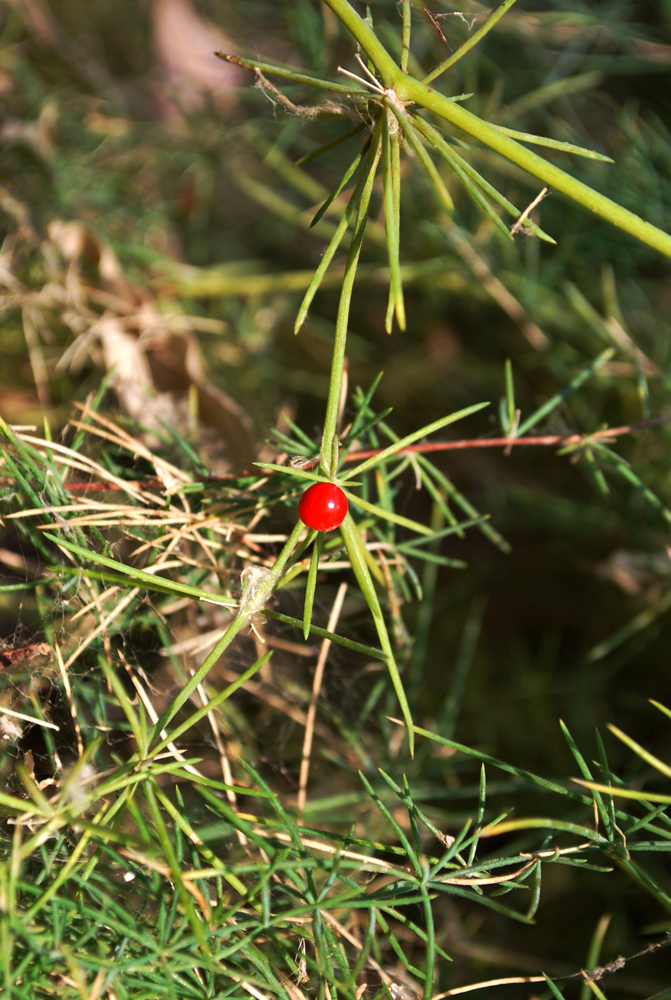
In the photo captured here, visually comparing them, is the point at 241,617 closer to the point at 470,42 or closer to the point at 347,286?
the point at 347,286

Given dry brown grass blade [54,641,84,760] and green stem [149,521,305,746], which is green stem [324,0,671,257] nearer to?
green stem [149,521,305,746]

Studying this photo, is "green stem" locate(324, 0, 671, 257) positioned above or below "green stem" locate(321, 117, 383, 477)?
above

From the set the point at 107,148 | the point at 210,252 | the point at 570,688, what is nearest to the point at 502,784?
the point at 570,688

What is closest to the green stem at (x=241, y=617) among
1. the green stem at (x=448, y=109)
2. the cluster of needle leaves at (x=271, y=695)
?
the cluster of needle leaves at (x=271, y=695)

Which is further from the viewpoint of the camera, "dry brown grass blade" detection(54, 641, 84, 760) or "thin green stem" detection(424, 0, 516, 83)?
"dry brown grass blade" detection(54, 641, 84, 760)

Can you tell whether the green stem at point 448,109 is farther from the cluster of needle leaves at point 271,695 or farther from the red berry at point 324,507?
the red berry at point 324,507

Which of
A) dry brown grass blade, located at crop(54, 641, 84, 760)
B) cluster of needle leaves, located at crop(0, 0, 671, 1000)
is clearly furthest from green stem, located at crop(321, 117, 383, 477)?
dry brown grass blade, located at crop(54, 641, 84, 760)
